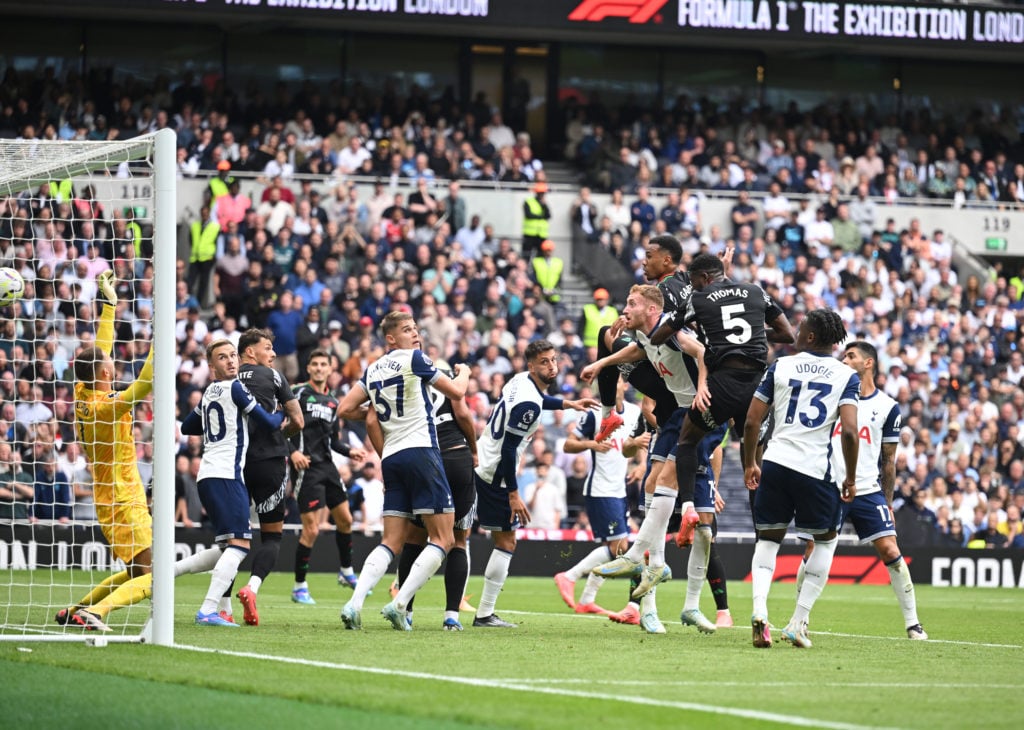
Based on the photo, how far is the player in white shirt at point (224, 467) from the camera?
12141mm

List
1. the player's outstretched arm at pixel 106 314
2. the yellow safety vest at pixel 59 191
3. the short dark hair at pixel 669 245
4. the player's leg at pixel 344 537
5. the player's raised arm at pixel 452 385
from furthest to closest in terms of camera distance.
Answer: the player's leg at pixel 344 537, the yellow safety vest at pixel 59 191, the short dark hair at pixel 669 245, the player's raised arm at pixel 452 385, the player's outstretched arm at pixel 106 314

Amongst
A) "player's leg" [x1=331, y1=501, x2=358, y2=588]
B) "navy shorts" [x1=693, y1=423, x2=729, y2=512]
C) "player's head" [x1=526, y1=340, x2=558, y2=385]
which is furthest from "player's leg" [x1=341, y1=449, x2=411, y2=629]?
"player's leg" [x1=331, y1=501, x2=358, y2=588]

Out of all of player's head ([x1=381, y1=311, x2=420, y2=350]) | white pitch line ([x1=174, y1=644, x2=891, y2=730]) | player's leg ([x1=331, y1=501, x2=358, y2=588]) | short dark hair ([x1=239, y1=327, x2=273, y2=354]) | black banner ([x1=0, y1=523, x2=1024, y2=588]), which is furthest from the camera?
black banner ([x1=0, y1=523, x2=1024, y2=588])

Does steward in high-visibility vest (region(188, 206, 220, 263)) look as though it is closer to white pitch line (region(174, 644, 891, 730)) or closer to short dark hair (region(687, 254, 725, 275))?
short dark hair (region(687, 254, 725, 275))

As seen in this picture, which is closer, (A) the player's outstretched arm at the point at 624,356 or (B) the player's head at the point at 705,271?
(B) the player's head at the point at 705,271

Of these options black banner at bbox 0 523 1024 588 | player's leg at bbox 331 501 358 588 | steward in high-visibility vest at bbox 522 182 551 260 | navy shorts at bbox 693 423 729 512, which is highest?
steward in high-visibility vest at bbox 522 182 551 260

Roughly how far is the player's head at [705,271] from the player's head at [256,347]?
3431mm

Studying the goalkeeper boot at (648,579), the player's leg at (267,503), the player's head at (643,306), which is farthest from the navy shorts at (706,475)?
the player's leg at (267,503)

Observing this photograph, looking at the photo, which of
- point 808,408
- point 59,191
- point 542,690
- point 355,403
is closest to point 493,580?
point 355,403

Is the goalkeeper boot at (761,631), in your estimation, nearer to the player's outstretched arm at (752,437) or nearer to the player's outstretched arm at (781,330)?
the player's outstretched arm at (752,437)

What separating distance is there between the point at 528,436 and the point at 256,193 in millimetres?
15821

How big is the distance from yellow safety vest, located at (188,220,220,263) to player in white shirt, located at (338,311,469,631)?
1451cm

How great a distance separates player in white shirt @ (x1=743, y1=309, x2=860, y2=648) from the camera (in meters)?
10.8

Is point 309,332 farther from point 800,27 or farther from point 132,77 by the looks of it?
point 800,27
